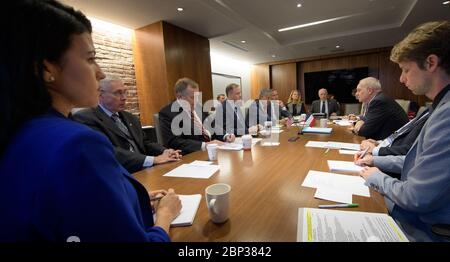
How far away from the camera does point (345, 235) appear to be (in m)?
0.67

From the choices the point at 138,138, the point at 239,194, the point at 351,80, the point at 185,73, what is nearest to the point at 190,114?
the point at 138,138

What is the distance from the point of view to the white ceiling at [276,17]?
10.8 ft

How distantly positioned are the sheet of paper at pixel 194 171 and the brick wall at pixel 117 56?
272 centimetres

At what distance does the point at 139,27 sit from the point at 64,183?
13.9 ft

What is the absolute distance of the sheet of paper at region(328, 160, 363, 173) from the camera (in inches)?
47.4

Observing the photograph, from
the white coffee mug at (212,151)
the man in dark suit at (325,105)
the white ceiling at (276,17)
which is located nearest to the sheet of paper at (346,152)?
the white coffee mug at (212,151)

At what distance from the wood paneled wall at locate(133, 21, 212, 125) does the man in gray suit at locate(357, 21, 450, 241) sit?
3.48 metres

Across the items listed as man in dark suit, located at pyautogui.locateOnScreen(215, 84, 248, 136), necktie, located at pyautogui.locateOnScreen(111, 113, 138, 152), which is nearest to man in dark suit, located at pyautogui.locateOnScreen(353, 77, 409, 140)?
man in dark suit, located at pyautogui.locateOnScreen(215, 84, 248, 136)

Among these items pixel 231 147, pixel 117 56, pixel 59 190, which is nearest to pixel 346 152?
pixel 231 147

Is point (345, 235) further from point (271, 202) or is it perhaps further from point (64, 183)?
point (64, 183)

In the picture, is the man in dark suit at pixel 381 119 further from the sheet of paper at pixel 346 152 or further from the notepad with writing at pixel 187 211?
the notepad with writing at pixel 187 211

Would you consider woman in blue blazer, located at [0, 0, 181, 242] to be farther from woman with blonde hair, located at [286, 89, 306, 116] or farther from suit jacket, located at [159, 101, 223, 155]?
woman with blonde hair, located at [286, 89, 306, 116]

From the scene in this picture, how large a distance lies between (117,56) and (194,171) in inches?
135

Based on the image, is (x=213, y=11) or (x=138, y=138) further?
(x=213, y=11)
